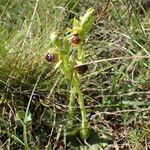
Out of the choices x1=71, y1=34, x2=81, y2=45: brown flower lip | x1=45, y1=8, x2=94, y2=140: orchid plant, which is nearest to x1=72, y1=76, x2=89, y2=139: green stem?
x1=45, y1=8, x2=94, y2=140: orchid plant

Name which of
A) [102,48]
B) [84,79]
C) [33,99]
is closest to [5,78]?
[33,99]

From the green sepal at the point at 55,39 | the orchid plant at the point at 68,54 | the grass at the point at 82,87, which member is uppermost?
the green sepal at the point at 55,39

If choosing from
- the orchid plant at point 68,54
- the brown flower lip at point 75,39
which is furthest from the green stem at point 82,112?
the brown flower lip at point 75,39

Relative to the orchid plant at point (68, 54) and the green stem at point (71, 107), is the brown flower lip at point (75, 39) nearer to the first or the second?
the orchid plant at point (68, 54)

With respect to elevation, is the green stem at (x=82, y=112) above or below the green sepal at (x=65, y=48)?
below

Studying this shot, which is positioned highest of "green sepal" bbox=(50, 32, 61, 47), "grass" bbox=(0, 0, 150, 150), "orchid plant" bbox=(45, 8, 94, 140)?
"green sepal" bbox=(50, 32, 61, 47)

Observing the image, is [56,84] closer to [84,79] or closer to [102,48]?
[84,79]

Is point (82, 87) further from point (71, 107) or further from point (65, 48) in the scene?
point (65, 48)

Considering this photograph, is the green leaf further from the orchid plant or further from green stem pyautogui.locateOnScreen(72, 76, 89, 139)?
green stem pyautogui.locateOnScreen(72, 76, 89, 139)

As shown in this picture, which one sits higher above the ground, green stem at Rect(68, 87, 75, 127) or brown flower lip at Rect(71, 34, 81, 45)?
brown flower lip at Rect(71, 34, 81, 45)
